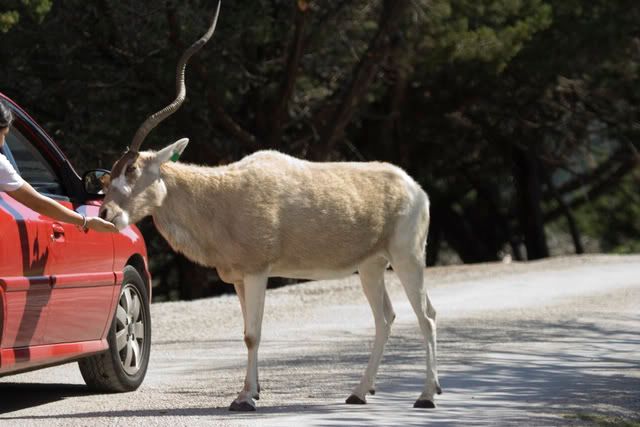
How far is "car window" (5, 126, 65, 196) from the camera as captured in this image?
9.66m

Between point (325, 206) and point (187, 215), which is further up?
point (325, 206)

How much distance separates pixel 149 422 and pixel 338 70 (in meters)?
19.8

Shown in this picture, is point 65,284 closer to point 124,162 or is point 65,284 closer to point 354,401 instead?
point 124,162

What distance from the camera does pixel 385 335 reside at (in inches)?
416

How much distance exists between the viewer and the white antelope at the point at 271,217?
382 inches

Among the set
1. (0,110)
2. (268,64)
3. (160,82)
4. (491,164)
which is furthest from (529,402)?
(491,164)

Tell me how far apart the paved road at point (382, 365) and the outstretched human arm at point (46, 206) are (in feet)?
4.11

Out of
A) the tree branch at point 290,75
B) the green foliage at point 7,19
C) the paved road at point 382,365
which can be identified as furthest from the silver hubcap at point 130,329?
the tree branch at point 290,75

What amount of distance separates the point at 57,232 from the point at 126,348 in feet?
5.73

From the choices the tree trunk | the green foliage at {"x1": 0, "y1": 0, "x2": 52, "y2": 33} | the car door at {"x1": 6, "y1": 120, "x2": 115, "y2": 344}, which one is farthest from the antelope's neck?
the tree trunk

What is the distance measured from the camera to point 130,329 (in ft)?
35.4

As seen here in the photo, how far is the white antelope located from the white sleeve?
1.13m

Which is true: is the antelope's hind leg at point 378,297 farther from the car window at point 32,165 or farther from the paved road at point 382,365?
the car window at point 32,165

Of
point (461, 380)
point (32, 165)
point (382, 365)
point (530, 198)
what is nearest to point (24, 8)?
point (382, 365)
